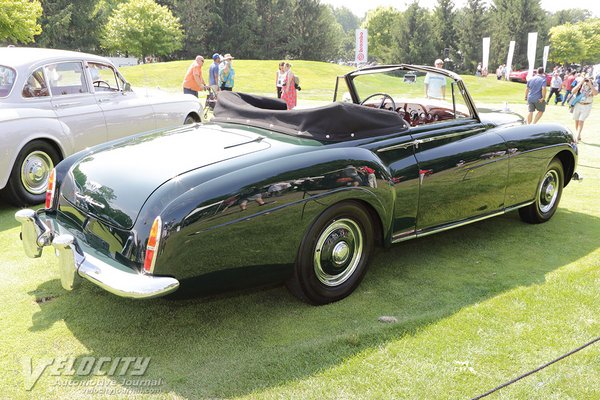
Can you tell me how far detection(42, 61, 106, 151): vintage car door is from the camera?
6277 mm

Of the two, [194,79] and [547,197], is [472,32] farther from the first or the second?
[547,197]

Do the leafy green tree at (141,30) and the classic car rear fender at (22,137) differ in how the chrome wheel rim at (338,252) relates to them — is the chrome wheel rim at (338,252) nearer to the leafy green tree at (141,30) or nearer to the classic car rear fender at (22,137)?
the classic car rear fender at (22,137)

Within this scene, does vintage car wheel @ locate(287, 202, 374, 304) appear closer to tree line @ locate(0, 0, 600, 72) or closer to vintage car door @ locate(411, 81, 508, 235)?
vintage car door @ locate(411, 81, 508, 235)

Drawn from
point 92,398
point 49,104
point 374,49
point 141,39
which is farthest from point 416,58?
point 92,398

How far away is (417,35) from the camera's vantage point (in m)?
56.6

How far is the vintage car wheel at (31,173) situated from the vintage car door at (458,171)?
423 cm

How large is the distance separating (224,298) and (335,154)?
1248 millimetres

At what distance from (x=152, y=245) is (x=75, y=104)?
4.50 metres

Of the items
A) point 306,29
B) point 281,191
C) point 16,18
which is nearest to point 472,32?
point 306,29

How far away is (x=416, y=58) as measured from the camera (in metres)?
56.8

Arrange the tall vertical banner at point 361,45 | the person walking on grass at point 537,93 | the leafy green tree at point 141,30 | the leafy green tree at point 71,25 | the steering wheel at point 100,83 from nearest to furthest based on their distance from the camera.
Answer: the steering wheel at point 100,83, the person walking on grass at point 537,93, the tall vertical banner at point 361,45, the leafy green tree at point 141,30, the leafy green tree at point 71,25

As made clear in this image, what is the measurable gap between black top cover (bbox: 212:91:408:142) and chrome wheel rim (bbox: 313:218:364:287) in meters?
0.65

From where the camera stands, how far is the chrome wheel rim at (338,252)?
11.1ft

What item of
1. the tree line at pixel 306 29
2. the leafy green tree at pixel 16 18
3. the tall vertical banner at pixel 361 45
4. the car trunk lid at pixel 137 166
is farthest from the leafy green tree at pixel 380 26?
the car trunk lid at pixel 137 166
